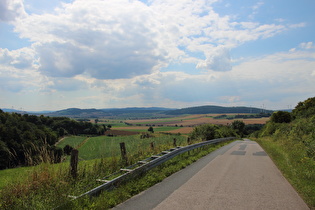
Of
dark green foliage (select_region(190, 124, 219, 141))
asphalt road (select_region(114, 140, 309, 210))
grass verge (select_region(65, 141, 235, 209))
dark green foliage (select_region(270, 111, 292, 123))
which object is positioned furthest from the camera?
dark green foliage (select_region(270, 111, 292, 123))

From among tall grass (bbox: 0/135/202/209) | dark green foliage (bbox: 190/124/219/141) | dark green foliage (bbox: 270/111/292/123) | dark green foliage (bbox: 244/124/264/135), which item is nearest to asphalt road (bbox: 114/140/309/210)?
tall grass (bbox: 0/135/202/209)

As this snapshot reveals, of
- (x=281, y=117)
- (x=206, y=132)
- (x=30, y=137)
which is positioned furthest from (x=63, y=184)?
(x=281, y=117)

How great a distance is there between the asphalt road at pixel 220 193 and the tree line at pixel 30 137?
3.45 m

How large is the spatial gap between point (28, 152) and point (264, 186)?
6.91m

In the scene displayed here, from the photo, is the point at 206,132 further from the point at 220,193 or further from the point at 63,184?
the point at 63,184

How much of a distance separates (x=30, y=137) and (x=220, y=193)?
163 feet

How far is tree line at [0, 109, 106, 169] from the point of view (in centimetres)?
728

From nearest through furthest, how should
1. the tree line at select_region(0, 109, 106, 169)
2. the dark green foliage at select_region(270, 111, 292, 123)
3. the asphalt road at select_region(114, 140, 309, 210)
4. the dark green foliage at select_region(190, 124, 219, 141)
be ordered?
the asphalt road at select_region(114, 140, 309, 210) → the tree line at select_region(0, 109, 106, 169) → the dark green foliage at select_region(190, 124, 219, 141) → the dark green foliage at select_region(270, 111, 292, 123)

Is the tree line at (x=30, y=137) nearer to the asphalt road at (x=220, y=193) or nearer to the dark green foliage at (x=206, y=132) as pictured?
the asphalt road at (x=220, y=193)

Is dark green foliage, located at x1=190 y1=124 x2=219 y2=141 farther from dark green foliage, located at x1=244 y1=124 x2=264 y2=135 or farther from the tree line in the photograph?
dark green foliage, located at x1=244 y1=124 x2=264 y2=135

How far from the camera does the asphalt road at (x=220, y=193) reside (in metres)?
5.14

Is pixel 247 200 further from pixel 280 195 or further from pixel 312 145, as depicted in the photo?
pixel 312 145

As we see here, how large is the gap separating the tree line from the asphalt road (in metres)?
3.45

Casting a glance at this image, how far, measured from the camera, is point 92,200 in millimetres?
5207
